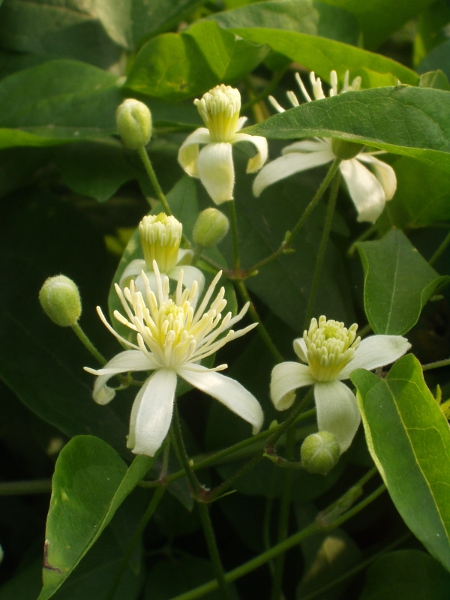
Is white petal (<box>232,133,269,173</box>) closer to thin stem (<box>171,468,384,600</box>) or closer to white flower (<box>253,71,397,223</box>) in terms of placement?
white flower (<box>253,71,397,223</box>)

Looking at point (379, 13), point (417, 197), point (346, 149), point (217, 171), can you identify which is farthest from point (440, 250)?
point (379, 13)

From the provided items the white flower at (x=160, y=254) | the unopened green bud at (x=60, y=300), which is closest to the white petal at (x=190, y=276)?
the white flower at (x=160, y=254)

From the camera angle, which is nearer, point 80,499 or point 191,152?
point 80,499

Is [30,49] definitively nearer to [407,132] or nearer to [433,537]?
[407,132]

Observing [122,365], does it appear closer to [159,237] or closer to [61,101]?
[159,237]

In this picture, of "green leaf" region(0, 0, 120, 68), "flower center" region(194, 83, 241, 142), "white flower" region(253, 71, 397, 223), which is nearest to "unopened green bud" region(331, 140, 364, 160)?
"white flower" region(253, 71, 397, 223)

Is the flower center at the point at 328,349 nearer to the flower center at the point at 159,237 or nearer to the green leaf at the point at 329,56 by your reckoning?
the flower center at the point at 159,237
